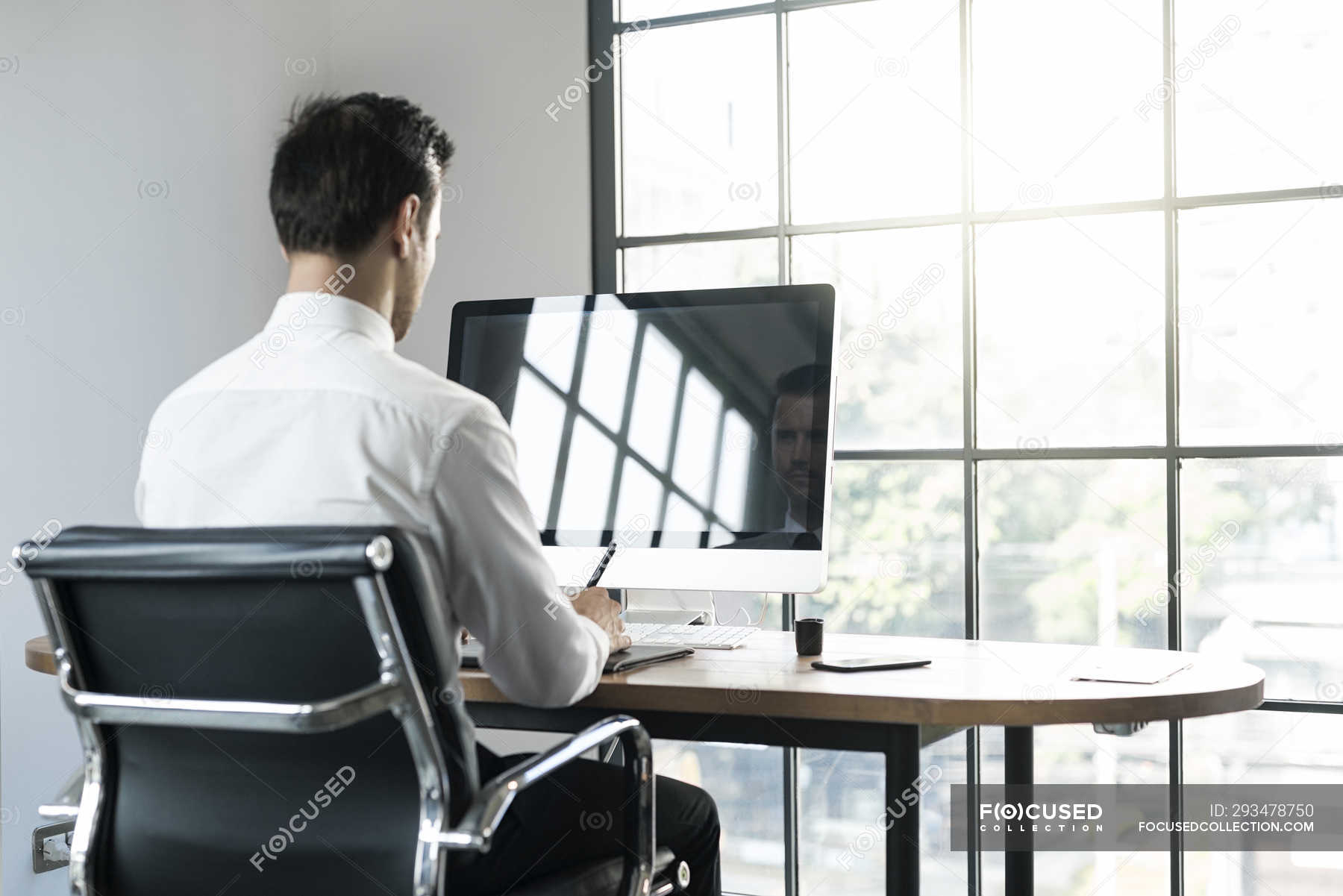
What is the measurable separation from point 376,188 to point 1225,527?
213 cm

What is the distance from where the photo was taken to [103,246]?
2.78 metres

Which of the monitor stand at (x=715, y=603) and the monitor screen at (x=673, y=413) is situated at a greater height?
the monitor screen at (x=673, y=413)

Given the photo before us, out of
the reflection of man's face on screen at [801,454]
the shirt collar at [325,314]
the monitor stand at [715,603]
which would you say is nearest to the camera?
the shirt collar at [325,314]

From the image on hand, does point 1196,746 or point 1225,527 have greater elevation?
point 1225,527

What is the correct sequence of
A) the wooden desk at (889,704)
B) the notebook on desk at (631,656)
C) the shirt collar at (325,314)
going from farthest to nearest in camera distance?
the notebook on desk at (631,656) < the wooden desk at (889,704) < the shirt collar at (325,314)

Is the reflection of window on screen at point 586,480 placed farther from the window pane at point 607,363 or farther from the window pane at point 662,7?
the window pane at point 662,7

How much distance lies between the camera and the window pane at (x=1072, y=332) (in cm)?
287

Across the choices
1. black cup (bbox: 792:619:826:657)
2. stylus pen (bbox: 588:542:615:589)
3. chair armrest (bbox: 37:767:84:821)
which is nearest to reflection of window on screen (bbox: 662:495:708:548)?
stylus pen (bbox: 588:542:615:589)

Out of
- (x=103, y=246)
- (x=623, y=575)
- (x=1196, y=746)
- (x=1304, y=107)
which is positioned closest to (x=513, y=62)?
(x=103, y=246)

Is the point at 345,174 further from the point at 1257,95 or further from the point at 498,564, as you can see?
the point at 1257,95

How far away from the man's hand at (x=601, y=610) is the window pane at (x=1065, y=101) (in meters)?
1.63

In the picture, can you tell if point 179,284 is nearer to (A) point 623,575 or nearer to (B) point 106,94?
(B) point 106,94

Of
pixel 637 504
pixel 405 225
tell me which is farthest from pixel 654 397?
pixel 405 225

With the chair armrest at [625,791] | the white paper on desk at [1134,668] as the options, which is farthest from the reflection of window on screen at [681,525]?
the white paper on desk at [1134,668]
